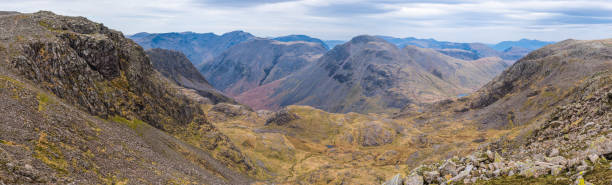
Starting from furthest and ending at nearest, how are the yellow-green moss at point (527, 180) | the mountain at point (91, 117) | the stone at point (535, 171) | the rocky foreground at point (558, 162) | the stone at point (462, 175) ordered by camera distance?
the mountain at point (91, 117), the stone at point (462, 175), the stone at point (535, 171), the rocky foreground at point (558, 162), the yellow-green moss at point (527, 180)

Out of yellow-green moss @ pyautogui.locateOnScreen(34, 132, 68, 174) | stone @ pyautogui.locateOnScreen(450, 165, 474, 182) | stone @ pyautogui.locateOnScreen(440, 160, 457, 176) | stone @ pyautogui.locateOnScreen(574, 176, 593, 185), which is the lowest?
yellow-green moss @ pyautogui.locateOnScreen(34, 132, 68, 174)

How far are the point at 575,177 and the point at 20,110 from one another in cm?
7316

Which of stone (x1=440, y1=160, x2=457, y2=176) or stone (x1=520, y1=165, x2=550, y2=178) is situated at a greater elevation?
stone (x1=520, y1=165, x2=550, y2=178)

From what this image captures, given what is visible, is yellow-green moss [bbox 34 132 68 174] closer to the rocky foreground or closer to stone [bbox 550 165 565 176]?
the rocky foreground

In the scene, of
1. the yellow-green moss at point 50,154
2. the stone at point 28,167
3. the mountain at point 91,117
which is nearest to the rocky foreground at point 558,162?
the stone at point 28,167

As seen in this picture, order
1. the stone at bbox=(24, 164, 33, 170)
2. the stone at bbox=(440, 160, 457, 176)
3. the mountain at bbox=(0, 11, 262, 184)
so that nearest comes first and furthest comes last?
1. the stone at bbox=(440, 160, 457, 176)
2. the stone at bbox=(24, 164, 33, 170)
3. the mountain at bbox=(0, 11, 262, 184)

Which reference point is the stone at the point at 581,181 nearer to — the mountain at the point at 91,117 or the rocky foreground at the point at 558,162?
the rocky foreground at the point at 558,162

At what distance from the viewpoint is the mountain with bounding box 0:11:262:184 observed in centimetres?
4772

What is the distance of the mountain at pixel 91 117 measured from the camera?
47.7 metres

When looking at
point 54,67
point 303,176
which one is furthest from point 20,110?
point 303,176

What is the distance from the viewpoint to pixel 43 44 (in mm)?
81938

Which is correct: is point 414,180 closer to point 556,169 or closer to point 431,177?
point 431,177

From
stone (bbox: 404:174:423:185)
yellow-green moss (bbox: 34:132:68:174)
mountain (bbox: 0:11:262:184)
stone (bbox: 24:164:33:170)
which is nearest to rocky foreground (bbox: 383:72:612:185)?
stone (bbox: 404:174:423:185)

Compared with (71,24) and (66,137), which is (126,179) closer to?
(66,137)
